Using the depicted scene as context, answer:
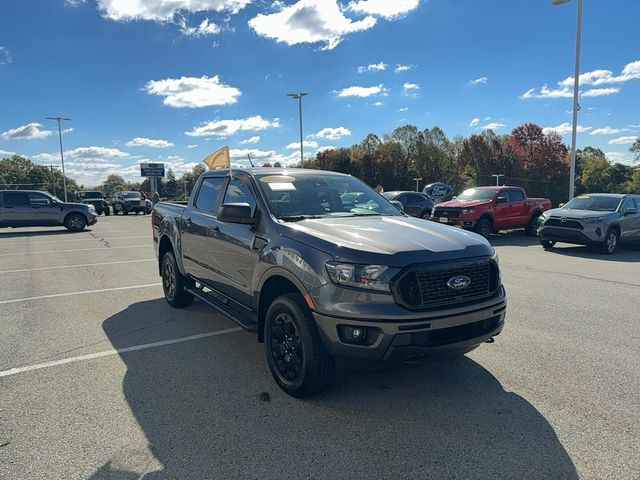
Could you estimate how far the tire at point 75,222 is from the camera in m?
20.2

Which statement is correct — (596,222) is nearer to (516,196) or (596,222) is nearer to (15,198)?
(516,196)

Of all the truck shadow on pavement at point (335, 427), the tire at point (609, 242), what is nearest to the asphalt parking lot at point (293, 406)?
the truck shadow on pavement at point (335, 427)

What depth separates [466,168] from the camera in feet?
215

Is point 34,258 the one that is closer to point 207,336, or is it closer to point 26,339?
point 26,339

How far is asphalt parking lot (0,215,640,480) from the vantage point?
2791 mm

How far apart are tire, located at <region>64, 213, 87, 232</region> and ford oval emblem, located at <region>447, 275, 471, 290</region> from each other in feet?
68.1

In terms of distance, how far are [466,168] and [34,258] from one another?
61.7 metres

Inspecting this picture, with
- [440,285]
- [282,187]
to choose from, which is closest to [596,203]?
[282,187]

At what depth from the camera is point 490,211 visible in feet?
50.8

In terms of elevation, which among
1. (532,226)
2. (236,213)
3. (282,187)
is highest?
(282,187)

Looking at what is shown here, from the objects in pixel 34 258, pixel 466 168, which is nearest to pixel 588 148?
pixel 466 168

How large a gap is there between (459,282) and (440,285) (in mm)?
183

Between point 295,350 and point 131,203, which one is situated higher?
point 131,203

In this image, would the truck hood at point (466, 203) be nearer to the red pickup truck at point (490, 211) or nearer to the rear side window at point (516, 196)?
the red pickup truck at point (490, 211)
